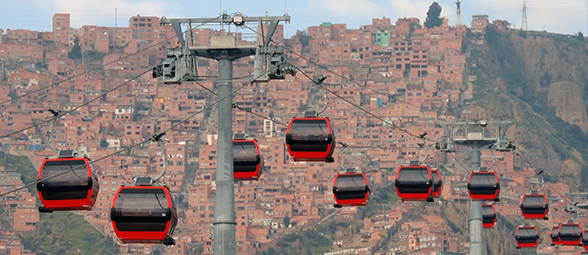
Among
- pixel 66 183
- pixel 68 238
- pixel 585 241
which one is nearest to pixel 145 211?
pixel 66 183

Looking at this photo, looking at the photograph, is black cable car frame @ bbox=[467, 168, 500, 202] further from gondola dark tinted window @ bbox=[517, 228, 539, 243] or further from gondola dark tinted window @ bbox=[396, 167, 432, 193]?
gondola dark tinted window @ bbox=[517, 228, 539, 243]

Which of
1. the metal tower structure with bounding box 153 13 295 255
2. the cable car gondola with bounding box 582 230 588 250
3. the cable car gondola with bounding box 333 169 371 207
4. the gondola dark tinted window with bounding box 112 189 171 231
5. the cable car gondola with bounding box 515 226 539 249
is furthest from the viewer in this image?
the cable car gondola with bounding box 582 230 588 250

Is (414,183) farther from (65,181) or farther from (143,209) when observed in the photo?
(143,209)

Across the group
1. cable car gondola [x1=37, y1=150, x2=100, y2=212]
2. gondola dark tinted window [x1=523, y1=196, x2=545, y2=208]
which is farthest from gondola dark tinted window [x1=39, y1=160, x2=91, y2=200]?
gondola dark tinted window [x1=523, y1=196, x2=545, y2=208]

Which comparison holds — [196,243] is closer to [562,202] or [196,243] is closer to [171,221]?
[562,202]

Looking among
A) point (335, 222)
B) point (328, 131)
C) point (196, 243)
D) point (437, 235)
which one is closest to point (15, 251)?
point (196, 243)
